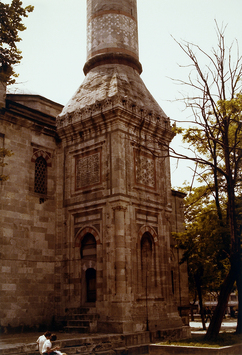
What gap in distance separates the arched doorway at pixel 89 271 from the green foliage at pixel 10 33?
25.4ft

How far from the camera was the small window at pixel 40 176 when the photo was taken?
18125 millimetres

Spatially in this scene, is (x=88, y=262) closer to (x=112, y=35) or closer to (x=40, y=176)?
(x=40, y=176)

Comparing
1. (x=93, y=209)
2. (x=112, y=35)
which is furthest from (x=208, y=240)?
(x=112, y=35)

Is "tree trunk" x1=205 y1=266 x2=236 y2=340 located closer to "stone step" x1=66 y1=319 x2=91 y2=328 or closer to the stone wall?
"stone step" x1=66 y1=319 x2=91 y2=328

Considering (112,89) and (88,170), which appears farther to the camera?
(112,89)

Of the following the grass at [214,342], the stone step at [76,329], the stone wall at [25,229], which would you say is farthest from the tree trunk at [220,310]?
the stone wall at [25,229]

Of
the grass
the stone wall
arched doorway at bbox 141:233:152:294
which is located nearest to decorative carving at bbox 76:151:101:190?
the stone wall

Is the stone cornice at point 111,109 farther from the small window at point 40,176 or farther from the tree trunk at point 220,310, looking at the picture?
the tree trunk at point 220,310

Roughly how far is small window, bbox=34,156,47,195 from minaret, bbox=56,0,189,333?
30.0 inches

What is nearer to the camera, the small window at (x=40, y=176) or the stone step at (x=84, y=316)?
the stone step at (x=84, y=316)

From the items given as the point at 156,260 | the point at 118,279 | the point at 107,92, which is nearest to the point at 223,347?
the point at 118,279

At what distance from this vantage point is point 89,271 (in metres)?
17.0

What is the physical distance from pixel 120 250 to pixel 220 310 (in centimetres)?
426

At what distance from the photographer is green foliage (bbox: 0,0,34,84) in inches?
485
